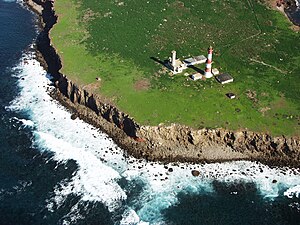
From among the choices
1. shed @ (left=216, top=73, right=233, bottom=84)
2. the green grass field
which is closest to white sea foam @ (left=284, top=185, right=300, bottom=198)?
the green grass field

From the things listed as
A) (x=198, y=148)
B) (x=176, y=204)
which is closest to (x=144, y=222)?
(x=176, y=204)

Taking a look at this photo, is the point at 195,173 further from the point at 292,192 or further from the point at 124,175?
the point at 292,192

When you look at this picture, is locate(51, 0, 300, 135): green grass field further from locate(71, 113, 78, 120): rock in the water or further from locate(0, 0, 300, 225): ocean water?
locate(0, 0, 300, 225): ocean water

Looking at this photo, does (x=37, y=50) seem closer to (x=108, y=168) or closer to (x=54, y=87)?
(x=54, y=87)

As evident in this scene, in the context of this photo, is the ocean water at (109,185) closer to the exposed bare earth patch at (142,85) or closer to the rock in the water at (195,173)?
the rock in the water at (195,173)

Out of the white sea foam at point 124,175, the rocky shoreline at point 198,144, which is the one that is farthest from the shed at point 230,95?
the white sea foam at point 124,175
